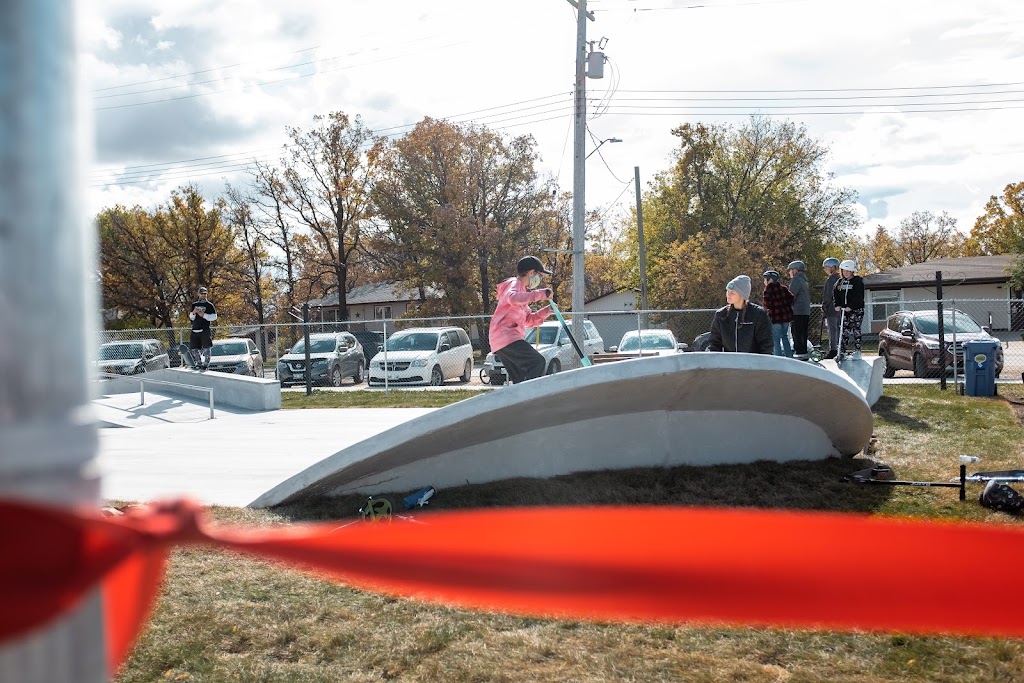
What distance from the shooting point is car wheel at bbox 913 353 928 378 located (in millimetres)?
18234

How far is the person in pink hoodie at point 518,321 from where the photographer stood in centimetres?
840

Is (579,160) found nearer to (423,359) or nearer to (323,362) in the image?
(423,359)

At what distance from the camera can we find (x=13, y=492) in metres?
0.73

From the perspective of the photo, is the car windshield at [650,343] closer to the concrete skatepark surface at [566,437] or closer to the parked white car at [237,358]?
the parked white car at [237,358]

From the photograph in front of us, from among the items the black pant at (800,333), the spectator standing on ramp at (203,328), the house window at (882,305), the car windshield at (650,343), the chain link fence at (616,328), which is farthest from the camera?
the house window at (882,305)

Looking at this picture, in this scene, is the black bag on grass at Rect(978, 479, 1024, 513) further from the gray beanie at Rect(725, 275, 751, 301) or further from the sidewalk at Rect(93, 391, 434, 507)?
the sidewalk at Rect(93, 391, 434, 507)

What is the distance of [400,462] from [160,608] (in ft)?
9.67

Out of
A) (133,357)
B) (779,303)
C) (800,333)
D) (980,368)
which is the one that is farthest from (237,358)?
(980,368)

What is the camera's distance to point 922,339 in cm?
1831

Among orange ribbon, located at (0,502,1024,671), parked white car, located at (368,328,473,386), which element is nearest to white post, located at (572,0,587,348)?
parked white car, located at (368,328,473,386)

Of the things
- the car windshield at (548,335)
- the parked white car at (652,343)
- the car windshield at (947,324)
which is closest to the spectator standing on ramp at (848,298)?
the car windshield at (947,324)

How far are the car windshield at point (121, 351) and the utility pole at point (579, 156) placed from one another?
1441cm

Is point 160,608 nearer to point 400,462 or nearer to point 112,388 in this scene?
point 400,462

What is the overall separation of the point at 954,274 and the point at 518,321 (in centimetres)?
5444
